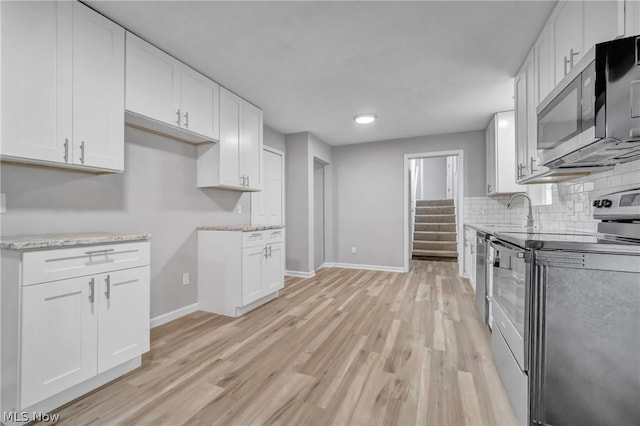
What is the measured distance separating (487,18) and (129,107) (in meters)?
2.67

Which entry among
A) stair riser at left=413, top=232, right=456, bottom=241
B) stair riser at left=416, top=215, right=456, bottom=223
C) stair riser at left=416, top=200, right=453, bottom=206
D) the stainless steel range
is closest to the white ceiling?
the stainless steel range

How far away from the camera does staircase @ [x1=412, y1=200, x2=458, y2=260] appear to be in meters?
6.25

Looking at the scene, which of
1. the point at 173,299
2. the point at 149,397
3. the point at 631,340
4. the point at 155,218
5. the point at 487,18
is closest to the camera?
the point at 631,340

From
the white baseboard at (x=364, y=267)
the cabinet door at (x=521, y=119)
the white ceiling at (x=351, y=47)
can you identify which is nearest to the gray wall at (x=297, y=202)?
the white baseboard at (x=364, y=267)

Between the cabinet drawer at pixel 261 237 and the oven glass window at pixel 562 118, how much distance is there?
2.56 meters

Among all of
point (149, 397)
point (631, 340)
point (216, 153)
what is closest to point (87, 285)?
point (149, 397)

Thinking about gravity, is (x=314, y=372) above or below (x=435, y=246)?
below

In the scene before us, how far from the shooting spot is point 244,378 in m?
1.82

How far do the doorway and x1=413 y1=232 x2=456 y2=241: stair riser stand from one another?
8.49 ft

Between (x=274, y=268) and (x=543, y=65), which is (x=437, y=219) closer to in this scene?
(x=274, y=268)

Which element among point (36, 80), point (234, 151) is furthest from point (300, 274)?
point (36, 80)

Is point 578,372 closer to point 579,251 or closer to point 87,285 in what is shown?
point 579,251

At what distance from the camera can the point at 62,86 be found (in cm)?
175

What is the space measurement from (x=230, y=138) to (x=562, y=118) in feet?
9.21
